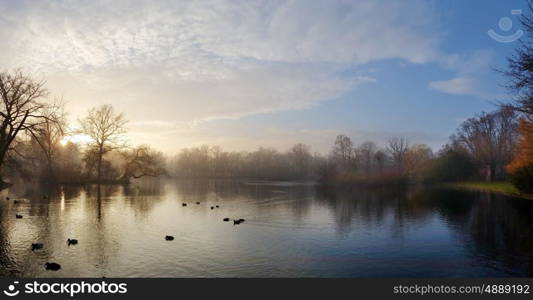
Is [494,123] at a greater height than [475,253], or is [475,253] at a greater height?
[494,123]

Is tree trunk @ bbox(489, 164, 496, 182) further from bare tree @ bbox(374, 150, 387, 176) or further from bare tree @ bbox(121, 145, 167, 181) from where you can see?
bare tree @ bbox(121, 145, 167, 181)

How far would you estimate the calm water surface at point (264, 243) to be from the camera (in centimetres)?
1408

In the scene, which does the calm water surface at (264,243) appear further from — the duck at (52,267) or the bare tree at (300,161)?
the bare tree at (300,161)

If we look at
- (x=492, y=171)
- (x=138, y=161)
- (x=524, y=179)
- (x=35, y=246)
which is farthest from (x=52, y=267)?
(x=492, y=171)

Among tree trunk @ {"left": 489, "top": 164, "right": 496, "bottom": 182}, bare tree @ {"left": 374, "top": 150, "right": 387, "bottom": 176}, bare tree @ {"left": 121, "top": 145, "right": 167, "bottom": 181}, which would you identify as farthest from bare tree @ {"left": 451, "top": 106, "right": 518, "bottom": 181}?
bare tree @ {"left": 121, "top": 145, "right": 167, "bottom": 181}

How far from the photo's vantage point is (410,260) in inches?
627

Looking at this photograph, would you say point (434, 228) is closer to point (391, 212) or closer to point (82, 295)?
point (391, 212)

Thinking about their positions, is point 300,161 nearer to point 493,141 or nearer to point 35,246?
point 493,141

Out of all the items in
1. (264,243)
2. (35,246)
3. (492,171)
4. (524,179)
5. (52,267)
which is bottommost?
(264,243)

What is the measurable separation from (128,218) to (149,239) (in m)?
8.12

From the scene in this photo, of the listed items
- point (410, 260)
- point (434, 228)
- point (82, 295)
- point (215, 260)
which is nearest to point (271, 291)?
point (215, 260)

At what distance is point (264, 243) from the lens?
61.9ft

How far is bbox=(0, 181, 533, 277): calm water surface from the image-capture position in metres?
14.1

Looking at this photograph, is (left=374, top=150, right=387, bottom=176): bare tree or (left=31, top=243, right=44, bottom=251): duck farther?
(left=374, top=150, right=387, bottom=176): bare tree
